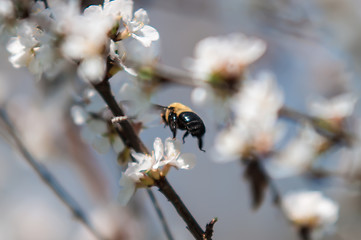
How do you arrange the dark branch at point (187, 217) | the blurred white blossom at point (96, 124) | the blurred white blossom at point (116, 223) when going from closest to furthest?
the dark branch at point (187, 217)
the blurred white blossom at point (96, 124)
the blurred white blossom at point (116, 223)

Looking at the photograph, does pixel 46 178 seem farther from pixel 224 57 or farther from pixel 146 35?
pixel 224 57

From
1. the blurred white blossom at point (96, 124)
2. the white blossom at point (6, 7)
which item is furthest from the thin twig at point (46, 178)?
the white blossom at point (6, 7)

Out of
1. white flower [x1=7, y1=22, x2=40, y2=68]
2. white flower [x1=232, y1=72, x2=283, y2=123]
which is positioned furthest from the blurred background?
white flower [x1=7, y1=22, x2=40, y2=68]

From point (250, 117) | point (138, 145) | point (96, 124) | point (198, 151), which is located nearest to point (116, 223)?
point (198, 151)

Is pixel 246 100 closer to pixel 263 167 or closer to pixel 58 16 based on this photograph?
pixel 263 167

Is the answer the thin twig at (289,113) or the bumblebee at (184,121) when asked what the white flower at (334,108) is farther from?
the bumblebee at (184,121)

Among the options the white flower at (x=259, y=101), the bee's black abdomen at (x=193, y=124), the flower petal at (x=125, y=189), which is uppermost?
the bee's black abdomen at (x=193, y=124)
